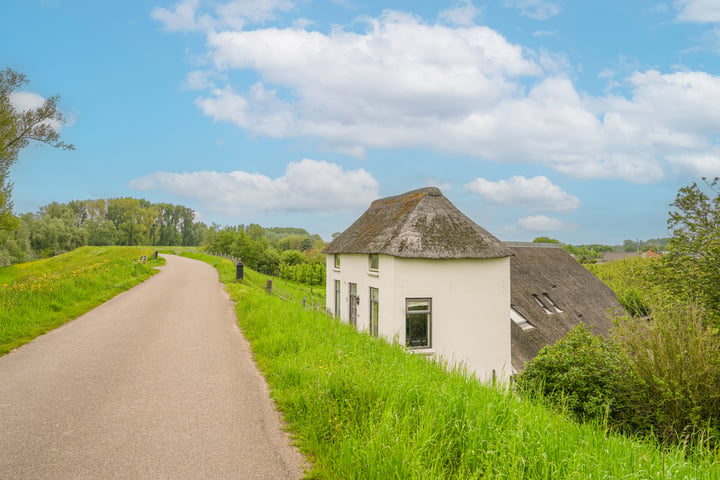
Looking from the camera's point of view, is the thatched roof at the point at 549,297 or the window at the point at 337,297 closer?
the thatched roof at the point at 549,297

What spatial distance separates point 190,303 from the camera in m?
14.1

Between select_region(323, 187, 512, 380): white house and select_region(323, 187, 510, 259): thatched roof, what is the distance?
0.12ft

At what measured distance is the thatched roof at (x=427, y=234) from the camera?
48.6 feet

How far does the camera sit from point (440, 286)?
14.8m

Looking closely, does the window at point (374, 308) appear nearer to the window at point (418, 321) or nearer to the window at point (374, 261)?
the window at point (374, 261)

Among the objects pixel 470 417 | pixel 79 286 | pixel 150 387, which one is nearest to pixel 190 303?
pixel 79 286

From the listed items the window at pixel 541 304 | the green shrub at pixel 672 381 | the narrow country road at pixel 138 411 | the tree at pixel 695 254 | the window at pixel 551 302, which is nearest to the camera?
the narrow country road at pixel 138 411

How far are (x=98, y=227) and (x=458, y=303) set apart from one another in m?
94.6

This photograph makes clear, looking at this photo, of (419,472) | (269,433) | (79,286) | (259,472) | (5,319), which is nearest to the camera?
(419,472)

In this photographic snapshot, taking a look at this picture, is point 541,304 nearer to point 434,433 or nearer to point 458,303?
point 458,303

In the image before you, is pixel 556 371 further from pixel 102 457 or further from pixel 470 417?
pixel 102 457

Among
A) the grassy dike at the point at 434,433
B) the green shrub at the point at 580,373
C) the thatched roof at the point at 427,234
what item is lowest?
the green shrub at the point at 580,373

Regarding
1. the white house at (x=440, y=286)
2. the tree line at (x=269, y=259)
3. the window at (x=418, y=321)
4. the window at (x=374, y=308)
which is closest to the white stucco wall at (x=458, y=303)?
the white house at (x=440, y=286)

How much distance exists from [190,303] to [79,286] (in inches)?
145
